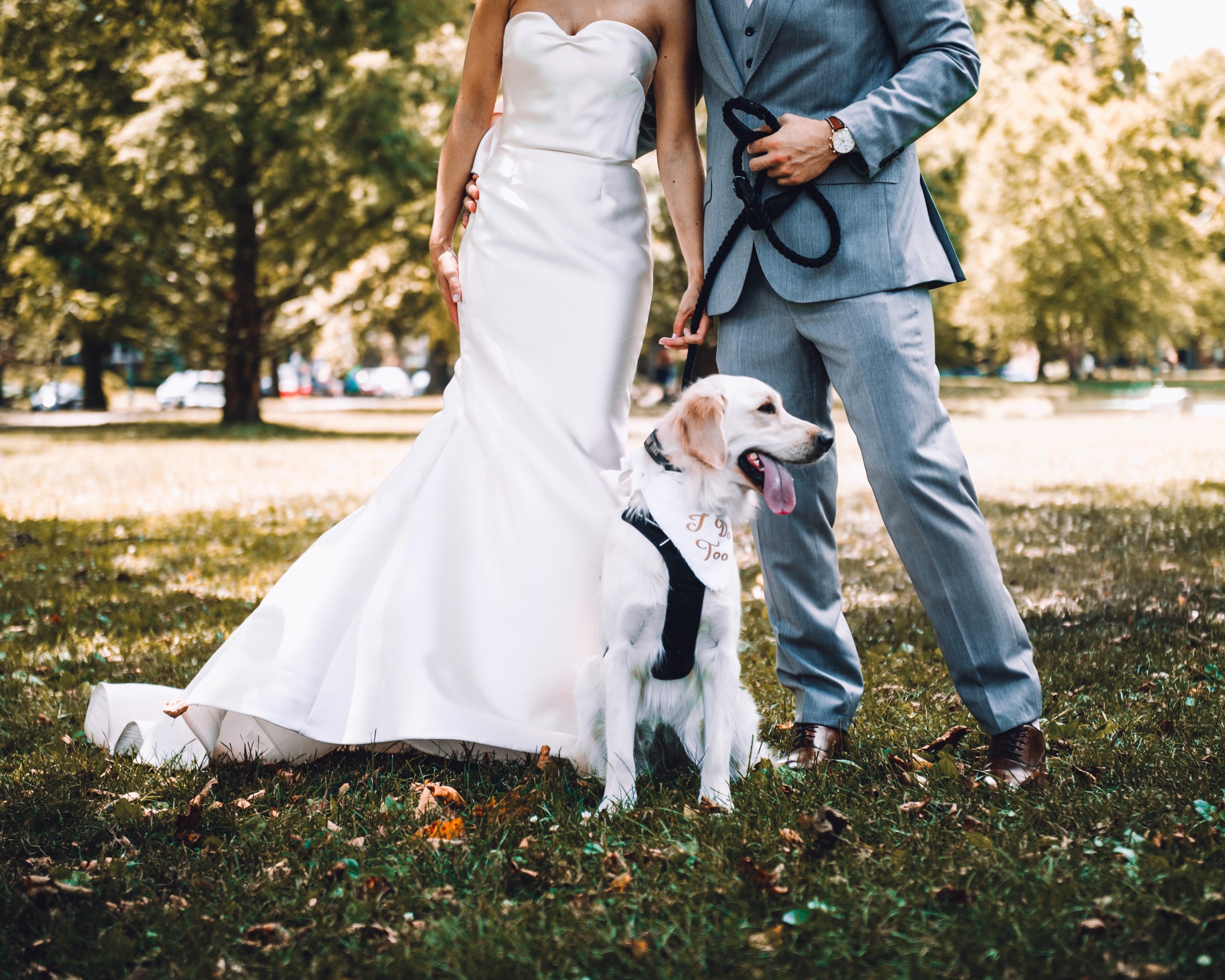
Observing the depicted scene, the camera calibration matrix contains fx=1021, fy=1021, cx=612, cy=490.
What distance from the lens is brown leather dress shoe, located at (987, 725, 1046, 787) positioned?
122 inches

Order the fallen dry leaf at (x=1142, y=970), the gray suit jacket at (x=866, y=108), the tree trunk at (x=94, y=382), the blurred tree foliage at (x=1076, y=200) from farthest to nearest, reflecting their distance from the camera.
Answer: the tree trunk at (x=94, y=382)
the blurred tree foliage at (x=1076, y=200)
the gray suit jacket at (x=866, y=108)
the fallen dry leaf at (x=1142, y=970)

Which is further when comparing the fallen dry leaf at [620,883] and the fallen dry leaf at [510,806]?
the fallen dry leaf at [510,806]

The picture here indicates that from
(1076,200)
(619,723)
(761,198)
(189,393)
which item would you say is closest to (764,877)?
(619,723)

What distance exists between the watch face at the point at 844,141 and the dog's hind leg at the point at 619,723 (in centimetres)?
168

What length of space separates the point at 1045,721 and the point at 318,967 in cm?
271

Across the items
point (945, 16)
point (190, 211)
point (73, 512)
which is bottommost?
point (73, 512)

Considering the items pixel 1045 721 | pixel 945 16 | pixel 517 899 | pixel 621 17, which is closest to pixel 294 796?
pixel 517 899

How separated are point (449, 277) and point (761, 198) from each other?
1276 mm

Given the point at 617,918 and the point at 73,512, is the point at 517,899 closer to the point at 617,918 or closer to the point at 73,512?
the point at 617,918

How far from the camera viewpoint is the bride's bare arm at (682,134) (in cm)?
370

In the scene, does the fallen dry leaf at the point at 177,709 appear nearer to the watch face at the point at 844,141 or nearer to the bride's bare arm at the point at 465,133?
the bride's bare arm at the point at 465,133

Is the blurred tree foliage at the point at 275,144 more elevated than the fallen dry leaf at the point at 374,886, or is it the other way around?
the blurred tree foliage at the point at 275,144

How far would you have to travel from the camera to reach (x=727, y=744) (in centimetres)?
317

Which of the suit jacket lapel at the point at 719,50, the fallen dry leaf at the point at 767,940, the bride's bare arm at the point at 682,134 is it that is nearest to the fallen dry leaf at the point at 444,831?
the fallen dry leaf at the point at 767,940
